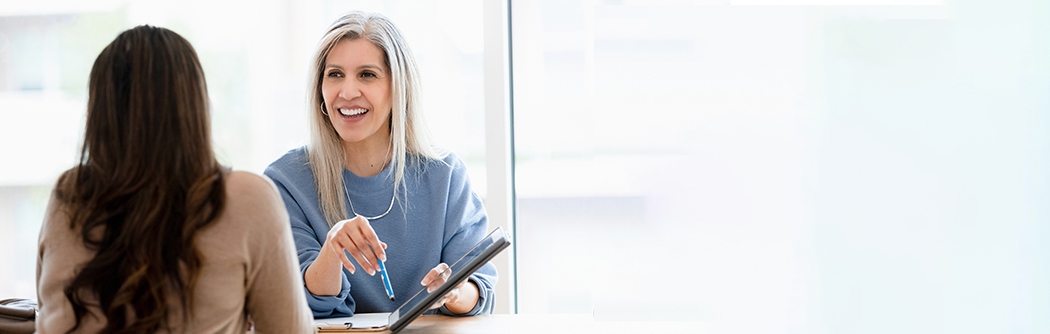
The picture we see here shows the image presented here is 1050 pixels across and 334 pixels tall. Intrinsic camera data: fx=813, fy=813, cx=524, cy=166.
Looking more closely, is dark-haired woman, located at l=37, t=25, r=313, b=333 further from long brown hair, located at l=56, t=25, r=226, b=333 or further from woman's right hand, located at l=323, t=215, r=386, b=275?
woman's right hand, located at l=323, t=215, r=386, b=275

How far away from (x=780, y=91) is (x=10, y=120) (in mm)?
2689

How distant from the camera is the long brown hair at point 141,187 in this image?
1.03m

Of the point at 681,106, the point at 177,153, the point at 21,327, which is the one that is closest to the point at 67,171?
the point at 177,153

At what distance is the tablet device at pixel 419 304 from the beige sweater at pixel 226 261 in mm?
316

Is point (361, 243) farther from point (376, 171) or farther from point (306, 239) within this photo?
point (376, 171)

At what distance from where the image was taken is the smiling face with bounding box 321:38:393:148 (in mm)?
1962

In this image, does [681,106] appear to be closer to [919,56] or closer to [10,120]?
[919,56]

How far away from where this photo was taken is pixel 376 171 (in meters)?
2.05

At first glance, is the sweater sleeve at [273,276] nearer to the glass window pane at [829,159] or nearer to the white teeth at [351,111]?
the white teeth at [351,111]

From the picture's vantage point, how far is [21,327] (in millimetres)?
1586

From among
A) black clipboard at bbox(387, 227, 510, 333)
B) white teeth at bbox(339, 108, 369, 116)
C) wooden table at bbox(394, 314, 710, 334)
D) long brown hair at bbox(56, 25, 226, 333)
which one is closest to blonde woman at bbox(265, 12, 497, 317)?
white teeth at bbox(339, 108, 369, 116)

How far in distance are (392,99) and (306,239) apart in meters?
0.41

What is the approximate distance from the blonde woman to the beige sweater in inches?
29.4

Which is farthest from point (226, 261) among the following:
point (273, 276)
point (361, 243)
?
point (361, 243)
